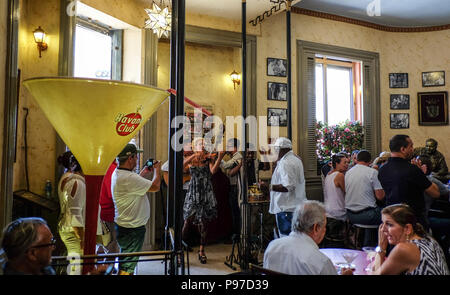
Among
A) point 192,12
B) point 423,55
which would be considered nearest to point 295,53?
point 192,12

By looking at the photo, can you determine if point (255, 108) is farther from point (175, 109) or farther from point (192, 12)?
point (175, 109)

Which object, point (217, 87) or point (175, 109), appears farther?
point (217, 87)

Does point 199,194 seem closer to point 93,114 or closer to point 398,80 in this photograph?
point 93,114

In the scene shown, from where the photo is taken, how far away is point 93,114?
0.97 m

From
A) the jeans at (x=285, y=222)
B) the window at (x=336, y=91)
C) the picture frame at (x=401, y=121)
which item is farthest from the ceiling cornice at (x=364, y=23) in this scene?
the jeans at (x=285, y=222)

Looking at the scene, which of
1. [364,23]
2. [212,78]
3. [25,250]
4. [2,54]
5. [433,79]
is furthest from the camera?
[433,79]

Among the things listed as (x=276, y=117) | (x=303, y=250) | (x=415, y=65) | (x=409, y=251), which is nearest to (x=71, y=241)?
(x=303, y=250)

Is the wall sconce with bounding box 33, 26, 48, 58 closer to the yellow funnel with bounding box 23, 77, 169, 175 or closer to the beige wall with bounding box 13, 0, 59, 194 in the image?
the beige wall with bounding box 13, 0, 59, 194

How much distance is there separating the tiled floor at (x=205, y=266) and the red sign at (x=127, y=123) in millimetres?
3232

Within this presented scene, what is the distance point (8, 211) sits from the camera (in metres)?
1.93

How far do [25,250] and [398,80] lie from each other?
294 inches

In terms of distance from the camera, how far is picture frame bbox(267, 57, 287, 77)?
589 cm

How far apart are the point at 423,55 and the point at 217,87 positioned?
4.51 m

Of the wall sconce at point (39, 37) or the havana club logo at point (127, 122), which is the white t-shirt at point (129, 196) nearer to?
the havana club logo at point (127, 122)
